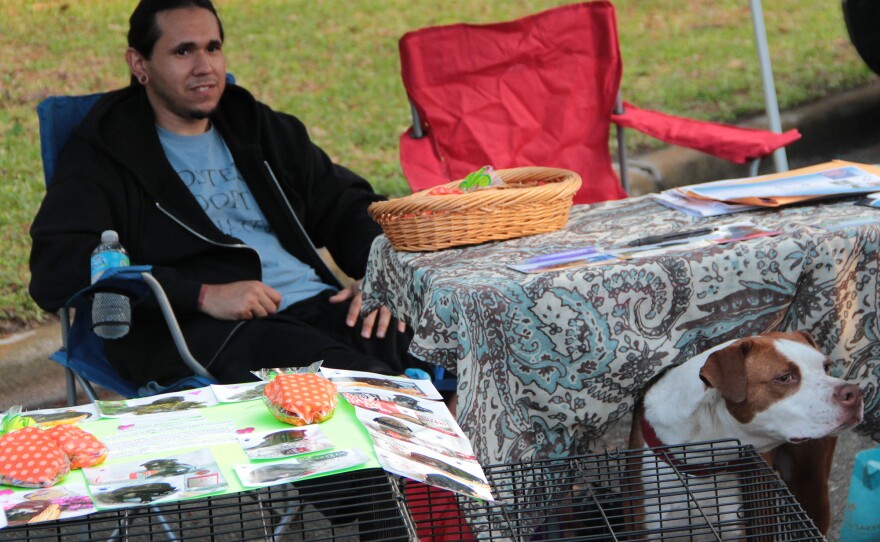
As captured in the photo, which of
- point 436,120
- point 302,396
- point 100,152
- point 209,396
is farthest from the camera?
point 436,120

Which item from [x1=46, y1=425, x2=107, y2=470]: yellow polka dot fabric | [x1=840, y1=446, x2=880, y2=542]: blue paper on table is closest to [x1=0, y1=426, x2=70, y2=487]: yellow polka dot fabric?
[x1=46, y1=425, x2=107, y2=470]: yellow polka dot fabric

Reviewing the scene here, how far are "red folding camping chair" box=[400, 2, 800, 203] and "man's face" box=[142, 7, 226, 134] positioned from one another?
910mm

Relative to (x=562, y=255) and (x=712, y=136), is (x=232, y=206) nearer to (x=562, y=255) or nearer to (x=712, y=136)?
(x=562, y=255)

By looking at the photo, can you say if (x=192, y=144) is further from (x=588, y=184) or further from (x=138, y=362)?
(x=588, y=184)

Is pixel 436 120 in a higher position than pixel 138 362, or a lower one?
higher

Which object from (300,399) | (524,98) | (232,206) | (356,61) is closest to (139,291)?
(232,206)

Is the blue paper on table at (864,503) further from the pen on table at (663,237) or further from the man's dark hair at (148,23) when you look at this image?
the man's dark hair at (148,23)

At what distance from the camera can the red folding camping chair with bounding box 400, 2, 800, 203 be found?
4.36 metres

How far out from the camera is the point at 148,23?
3611 millimetres

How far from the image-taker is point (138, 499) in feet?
5.05

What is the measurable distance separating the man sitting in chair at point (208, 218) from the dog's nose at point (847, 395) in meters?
1.17

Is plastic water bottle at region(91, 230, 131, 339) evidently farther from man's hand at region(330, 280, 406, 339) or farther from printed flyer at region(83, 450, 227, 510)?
printed flyer at region(83, 450, 227, 510)

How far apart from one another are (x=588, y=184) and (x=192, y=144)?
1.56 m

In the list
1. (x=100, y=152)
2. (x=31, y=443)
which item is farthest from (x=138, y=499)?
(x=100, y=152)
